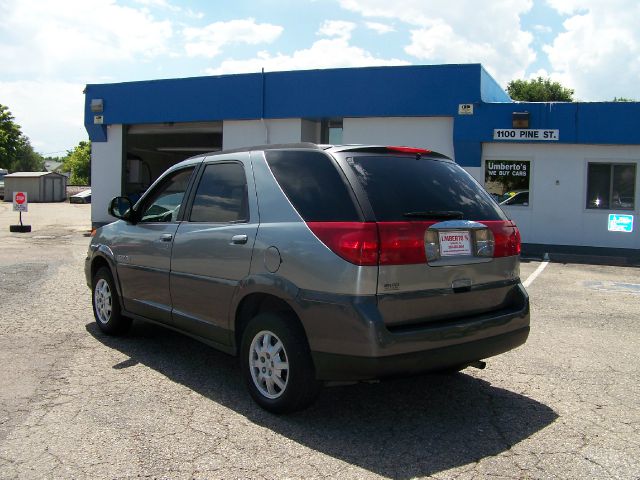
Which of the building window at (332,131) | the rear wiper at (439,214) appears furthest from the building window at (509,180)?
the rear wiper at (439,214)

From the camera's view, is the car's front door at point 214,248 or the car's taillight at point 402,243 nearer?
the car's taillight at point 402,243

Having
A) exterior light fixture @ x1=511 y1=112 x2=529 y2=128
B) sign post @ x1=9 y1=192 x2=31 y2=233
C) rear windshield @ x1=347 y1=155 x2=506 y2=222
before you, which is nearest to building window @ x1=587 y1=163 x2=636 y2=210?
exterior light fixture @ x1=511 y1=112 x2=529 y2=128

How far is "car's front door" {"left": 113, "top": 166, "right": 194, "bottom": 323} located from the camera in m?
5.19

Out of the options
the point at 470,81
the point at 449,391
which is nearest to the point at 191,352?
the point at 449,391

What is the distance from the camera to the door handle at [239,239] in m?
4.28

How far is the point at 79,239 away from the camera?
18.0 m

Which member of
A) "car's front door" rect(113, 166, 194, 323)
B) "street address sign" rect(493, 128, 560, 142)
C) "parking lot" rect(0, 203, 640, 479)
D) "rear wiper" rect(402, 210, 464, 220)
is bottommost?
"parking lot" rect(0, 203, 640, 479)

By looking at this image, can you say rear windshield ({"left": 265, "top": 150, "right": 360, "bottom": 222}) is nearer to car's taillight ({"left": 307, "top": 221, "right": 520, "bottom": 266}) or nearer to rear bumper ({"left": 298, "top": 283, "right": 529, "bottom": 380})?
car's taillight ({"left": 307, "top": 221, "right": 520, "bottom": 266})

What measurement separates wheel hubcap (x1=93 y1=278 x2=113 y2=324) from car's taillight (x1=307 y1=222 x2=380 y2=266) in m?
3.34

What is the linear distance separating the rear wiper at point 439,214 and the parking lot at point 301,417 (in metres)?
1.36

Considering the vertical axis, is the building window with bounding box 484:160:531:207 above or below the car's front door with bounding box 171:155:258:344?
above

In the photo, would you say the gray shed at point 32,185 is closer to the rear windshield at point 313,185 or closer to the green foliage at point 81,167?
the rear windshield at point 313,185

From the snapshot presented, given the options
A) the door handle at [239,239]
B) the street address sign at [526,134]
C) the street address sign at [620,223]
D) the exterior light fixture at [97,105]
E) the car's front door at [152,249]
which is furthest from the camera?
the exterior light fixture at [97,105]

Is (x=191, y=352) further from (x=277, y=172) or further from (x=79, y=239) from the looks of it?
(x=79, y=239)
